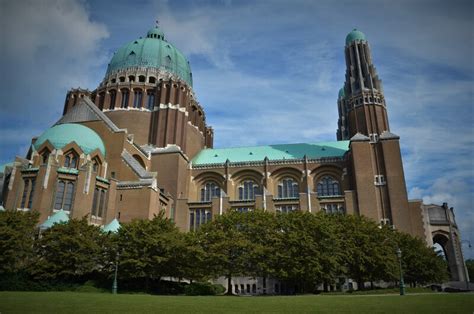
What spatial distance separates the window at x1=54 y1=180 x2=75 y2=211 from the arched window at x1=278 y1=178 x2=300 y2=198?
29748mm

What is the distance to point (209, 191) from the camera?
57312mm

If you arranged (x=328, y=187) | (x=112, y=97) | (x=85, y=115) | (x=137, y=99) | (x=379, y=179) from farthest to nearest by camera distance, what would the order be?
1. (x=112, y=97)
2. (x=137, y=99)
3. (x=328, y=187)
4. (x=85, y=115)
5. (x=379, y=179)

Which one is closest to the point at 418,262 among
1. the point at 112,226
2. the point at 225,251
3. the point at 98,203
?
the point at 225,251

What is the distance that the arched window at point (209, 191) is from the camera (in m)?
56.7

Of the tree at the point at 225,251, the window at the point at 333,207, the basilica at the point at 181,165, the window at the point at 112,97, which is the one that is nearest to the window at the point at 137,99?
the basilica at the point at 181,165

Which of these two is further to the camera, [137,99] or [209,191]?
[137,99]

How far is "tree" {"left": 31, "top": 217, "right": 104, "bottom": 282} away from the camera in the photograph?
29.3 metres

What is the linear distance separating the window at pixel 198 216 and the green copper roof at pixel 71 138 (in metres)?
15.3

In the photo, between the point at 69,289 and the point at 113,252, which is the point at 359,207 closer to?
the point at 113,252

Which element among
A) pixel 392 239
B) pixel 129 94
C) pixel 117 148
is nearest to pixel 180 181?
pixel 117 148

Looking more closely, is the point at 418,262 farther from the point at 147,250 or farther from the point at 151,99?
the point at 151,99

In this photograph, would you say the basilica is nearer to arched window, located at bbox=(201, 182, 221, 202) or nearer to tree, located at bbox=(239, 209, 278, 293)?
arched window, located at bbox=(201, 182, 221, 202)

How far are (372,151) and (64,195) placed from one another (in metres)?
39.6

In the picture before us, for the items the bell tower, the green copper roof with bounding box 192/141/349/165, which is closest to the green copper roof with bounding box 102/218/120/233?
the green copper roof with bounding box 192/141/349/165
